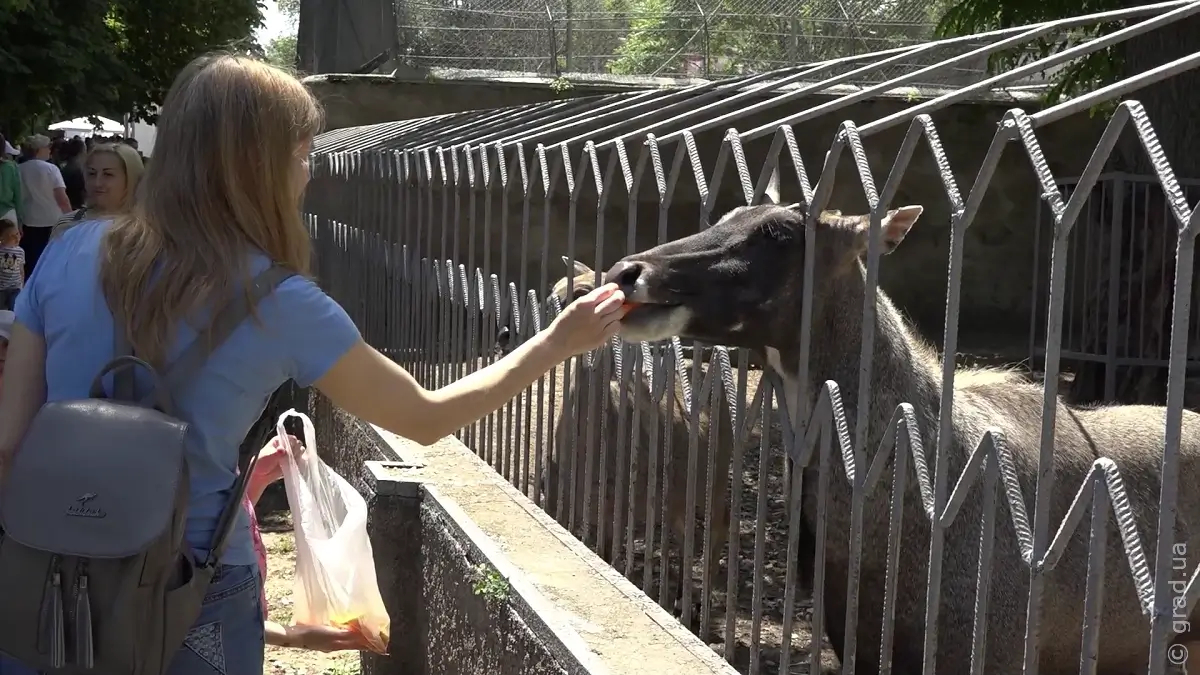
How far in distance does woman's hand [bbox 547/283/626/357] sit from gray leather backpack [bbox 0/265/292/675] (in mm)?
785

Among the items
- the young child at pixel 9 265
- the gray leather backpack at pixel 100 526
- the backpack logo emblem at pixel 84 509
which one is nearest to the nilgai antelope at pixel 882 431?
the gray leather backpack at pixel 100 526

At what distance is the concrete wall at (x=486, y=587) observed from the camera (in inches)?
148

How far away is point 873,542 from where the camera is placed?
13.1 feet

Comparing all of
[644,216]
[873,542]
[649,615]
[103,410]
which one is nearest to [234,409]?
[103,410]

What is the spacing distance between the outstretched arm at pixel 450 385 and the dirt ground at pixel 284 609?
10.8 feet

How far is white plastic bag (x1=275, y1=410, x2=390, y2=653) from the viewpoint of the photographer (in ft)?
13.0

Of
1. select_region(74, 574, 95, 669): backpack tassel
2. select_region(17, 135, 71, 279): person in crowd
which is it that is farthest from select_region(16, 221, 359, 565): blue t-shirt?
select_region(17, 135, 71, 279): person in crowd

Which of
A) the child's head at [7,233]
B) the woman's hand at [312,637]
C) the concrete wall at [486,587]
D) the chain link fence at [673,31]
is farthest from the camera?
the chain link fence at [673,31]

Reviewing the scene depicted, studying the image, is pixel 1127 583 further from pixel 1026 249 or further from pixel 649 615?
pixel 1026 249

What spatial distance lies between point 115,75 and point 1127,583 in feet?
57.8

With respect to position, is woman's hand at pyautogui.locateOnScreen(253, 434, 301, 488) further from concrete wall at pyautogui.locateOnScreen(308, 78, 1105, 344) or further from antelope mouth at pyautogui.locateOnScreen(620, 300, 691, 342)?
concrete wall at pyautogui.locateOnScreen(308, 78, 1105, 344)

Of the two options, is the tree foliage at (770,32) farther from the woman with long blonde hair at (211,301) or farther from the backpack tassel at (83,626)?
the backpack tassel at (83,626)

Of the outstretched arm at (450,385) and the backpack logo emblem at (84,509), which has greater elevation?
the outstretched arm at (450,385)

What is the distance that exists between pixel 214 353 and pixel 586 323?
0.92m
